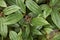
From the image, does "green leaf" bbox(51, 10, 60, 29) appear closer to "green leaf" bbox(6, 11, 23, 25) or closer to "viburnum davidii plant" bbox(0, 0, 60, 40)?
"viburnum davidii plant" bbox(0, 0, 60, 40)

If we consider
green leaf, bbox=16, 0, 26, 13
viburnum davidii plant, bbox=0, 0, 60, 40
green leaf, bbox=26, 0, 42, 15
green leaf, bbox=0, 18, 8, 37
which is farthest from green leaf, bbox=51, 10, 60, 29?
green leaf, bbox=0, 18, 8, 37

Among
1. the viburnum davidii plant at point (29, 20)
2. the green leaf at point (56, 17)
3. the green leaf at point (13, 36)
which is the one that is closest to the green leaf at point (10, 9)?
the viburnum davidii plant at point (29, 20)

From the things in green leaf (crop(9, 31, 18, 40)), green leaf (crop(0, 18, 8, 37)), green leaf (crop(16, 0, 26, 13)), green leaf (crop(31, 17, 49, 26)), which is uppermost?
green leaf (crop(16, 0, 26, 13))

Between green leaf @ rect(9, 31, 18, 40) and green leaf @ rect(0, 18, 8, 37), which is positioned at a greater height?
green leaf @ rect(0, 18, 8, 37)

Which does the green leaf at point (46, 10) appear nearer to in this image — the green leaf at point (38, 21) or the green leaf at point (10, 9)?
the green leaf at point (38, 21)

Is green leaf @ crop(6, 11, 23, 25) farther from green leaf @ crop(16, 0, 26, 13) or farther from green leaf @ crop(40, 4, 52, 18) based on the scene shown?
green leaf @ crop(40, 4, 52, 18)

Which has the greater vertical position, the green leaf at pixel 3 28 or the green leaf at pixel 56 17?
the green leaf at pixel 56 17

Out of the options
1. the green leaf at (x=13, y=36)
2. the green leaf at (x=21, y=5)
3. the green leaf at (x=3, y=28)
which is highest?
the green leaf at (x=21, y=5)

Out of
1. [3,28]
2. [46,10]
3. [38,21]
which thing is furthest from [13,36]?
[46,10]

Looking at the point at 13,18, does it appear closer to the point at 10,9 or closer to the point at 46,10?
the point at 10,9
